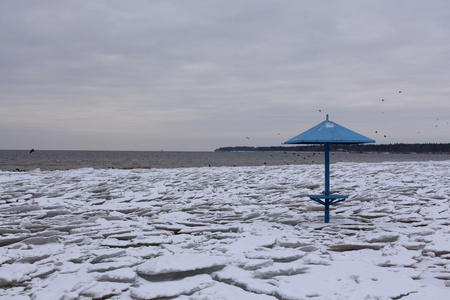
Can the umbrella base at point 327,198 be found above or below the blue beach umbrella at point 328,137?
below

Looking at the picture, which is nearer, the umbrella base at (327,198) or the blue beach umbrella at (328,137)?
the blue beach umbrella at (328,137)

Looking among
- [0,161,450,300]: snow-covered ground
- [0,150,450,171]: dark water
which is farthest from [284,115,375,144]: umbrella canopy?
[0,150,450,171]: dark water

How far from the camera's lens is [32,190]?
36.2ft

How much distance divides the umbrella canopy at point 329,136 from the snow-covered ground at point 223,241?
5.28ft

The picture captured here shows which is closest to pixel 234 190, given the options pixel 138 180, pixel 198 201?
pixel 198 201

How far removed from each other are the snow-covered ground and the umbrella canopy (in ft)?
5.28

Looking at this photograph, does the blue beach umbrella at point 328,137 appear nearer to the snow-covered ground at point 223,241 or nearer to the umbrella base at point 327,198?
the umbrella base at point 327,198

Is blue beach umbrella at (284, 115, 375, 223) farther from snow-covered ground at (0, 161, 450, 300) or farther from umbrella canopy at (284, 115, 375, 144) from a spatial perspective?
snow-covered ground at (0, 161, 450, 300)

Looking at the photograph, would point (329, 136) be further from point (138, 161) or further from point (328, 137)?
point (138, 161)

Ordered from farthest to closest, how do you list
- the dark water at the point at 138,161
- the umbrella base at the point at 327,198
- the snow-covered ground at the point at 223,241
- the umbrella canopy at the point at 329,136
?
the dark water at the point at 138,161
the umbrella base at the point at 327,198
the umbrella canopy at the point at 329,136
the snow-covered ground at the point at 223,241

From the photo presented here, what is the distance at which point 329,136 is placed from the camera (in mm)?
7074

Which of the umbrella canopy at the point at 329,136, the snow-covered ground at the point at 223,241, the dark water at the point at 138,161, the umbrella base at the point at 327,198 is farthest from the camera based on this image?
the dark water at the point at 138,161

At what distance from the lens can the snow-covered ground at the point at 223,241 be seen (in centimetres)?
417

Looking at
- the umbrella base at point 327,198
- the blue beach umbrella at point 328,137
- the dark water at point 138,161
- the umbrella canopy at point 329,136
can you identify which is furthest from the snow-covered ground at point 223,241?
the dark water at point 138,161
